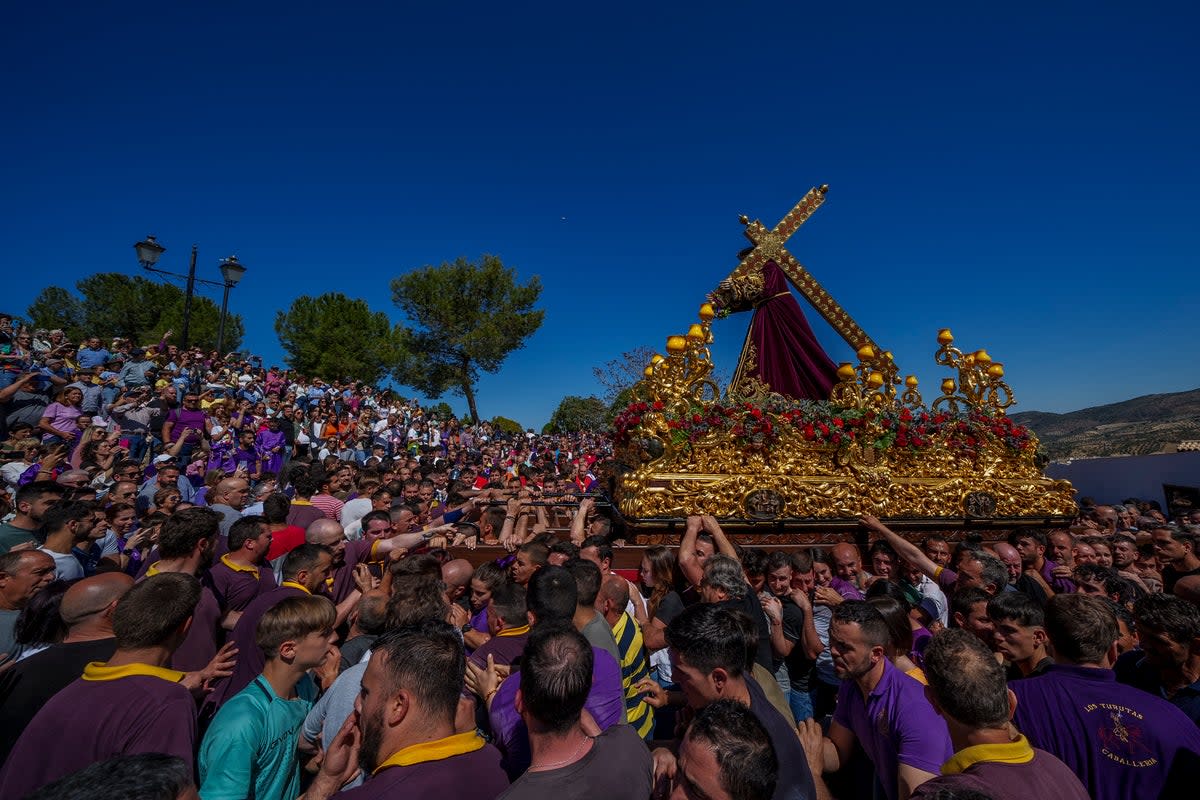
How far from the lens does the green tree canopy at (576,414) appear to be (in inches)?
1912

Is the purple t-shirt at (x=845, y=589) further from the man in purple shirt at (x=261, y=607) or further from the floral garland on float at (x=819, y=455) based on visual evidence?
the man in purple shirt at (x=261, y=607)

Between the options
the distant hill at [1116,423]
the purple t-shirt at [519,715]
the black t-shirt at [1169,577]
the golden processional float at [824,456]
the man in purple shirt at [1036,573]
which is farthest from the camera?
the distant hill at [1116,423]

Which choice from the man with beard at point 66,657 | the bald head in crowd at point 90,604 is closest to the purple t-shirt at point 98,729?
the man with beard at point 66,657

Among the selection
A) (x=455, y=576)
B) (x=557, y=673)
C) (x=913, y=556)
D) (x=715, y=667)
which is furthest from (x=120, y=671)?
(x=913, y=556)

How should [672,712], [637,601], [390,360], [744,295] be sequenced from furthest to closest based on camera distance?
1. [390,360]
2. [744,295]
3. [637,601]
4. [672,712]

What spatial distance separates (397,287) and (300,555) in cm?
3491

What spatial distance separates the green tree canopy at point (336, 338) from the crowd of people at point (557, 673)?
125ft

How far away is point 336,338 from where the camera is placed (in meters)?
43.7

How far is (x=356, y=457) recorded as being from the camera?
1459cm

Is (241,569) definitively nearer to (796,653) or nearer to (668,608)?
(668,608)

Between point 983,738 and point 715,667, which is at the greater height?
point 715,667

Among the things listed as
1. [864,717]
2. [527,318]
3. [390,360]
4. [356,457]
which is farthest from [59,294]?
[864,717]

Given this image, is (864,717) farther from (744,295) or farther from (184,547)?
(744,295)

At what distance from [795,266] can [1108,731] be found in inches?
351
